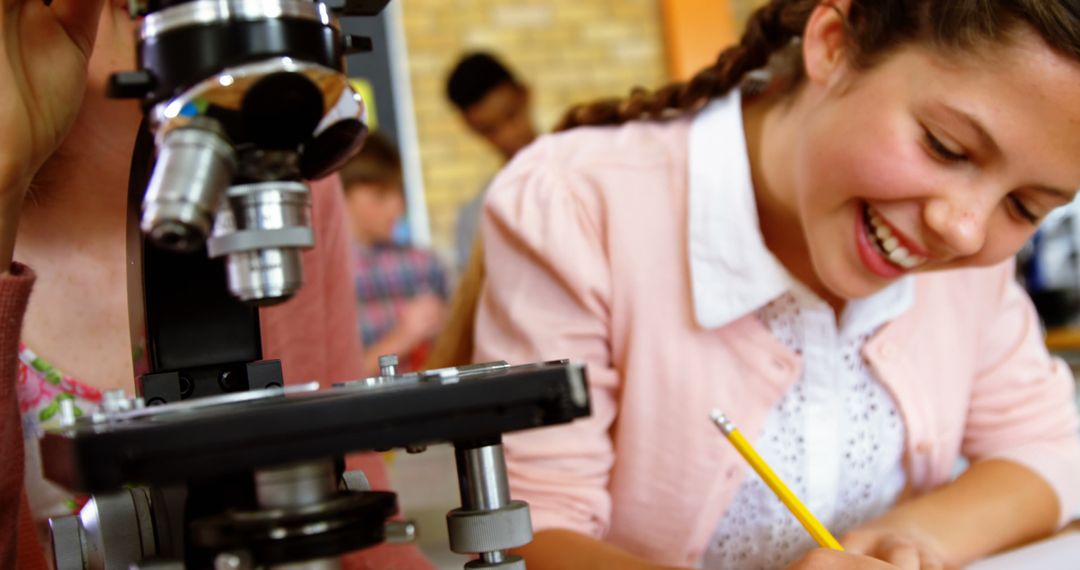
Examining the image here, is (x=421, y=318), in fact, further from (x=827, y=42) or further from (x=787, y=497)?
(x=787, y=497)

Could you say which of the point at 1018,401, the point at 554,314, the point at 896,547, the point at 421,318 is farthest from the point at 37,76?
the point at 421,318

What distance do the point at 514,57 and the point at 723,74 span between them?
142 inches

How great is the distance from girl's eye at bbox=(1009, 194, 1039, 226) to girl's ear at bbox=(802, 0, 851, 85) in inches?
7.5

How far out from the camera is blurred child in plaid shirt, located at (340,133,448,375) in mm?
3488

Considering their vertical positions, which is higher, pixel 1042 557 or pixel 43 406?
pixel 43 406

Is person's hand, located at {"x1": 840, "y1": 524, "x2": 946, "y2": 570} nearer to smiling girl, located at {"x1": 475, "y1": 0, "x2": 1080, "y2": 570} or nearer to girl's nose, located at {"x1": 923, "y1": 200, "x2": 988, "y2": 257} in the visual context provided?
smiling girl, located at {"x1": 475, "y1": 0, "x2": 1080, "y2": 570}

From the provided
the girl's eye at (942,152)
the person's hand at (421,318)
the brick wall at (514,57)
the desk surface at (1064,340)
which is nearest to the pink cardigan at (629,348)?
the girl's eye at (942,152)

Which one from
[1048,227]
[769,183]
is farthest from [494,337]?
[1048,227]

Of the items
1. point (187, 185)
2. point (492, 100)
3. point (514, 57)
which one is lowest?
point (187, 185)

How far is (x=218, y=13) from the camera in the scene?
1.84 feet

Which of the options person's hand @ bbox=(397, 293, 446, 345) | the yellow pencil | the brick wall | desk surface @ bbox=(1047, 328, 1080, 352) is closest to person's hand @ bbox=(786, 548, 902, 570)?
the yellow pencil

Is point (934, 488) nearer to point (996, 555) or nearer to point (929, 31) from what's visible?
point (996, 555)

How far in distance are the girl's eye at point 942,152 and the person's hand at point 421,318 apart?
8.48ft

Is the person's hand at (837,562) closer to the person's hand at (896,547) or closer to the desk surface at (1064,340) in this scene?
the person's hand at (896,547)
